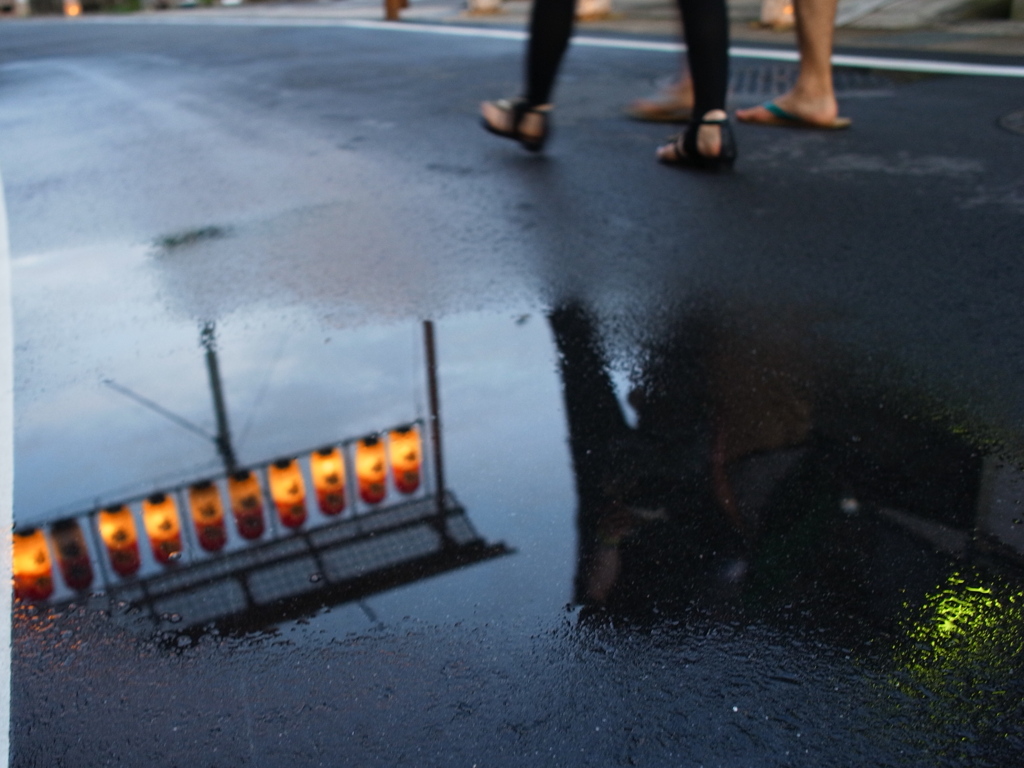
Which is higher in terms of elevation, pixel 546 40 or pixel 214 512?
pixel 546 40

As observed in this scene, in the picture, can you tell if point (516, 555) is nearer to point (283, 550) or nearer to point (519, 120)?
point (283, 550)

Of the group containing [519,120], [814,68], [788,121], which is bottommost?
[788,121]

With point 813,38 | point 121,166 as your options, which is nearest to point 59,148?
point 121,166

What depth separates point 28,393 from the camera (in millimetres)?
2773

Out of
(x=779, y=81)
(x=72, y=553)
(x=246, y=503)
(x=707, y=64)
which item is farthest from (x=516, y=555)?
(x=779, y=81)

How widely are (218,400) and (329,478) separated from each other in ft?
1.76

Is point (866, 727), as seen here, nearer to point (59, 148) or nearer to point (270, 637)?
point (270, 637)

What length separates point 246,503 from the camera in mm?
2207

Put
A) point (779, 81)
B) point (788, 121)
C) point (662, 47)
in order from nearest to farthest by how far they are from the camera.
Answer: point (788, 121) < point (779, 81) < point (662, 47)

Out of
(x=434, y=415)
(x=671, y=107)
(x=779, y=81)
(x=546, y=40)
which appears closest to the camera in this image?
(x=434, y=415)

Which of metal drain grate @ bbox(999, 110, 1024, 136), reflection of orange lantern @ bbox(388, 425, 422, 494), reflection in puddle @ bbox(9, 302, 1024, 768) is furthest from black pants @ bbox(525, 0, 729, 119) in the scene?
reflection of orange lantern @ bbox(388, 425, 422, 494)

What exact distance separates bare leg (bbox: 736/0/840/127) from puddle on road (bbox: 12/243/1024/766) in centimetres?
269

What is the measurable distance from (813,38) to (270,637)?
438 cm

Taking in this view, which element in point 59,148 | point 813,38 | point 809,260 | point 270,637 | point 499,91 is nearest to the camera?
point 270,637
